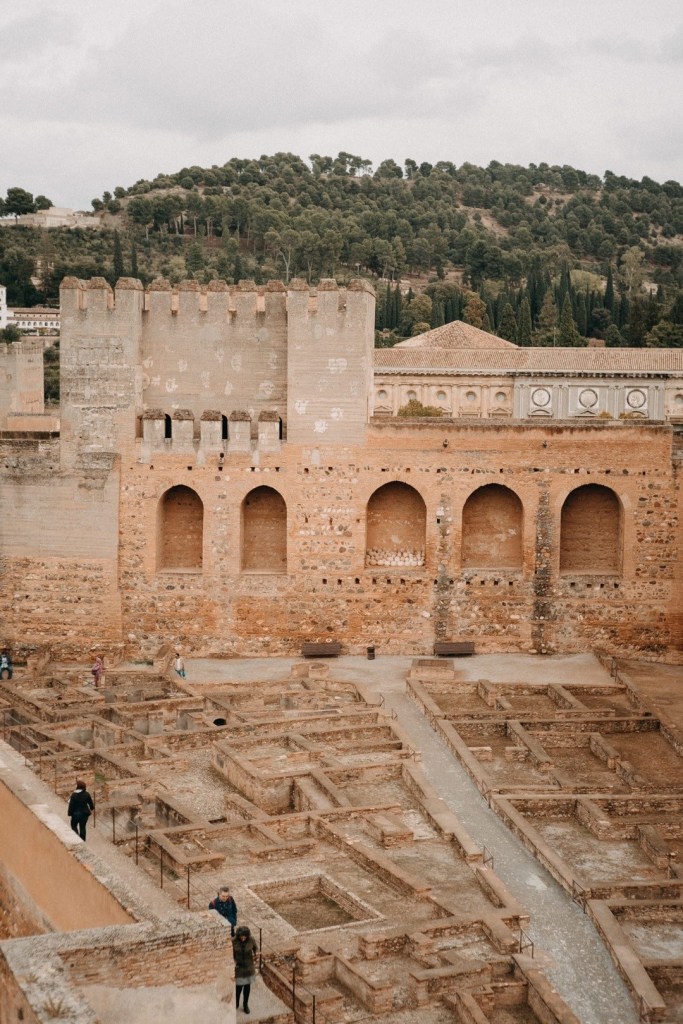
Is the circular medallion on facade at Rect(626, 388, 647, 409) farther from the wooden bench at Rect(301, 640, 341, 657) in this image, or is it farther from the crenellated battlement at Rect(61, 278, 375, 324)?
the wooden bench at Rect(301, 640, 341, 657)

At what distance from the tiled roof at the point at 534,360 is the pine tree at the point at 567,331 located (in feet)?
44.4

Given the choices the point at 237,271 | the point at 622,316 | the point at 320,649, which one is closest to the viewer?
the point at 320,649

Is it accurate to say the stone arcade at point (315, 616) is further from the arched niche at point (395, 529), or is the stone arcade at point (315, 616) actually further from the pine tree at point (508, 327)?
the pine tree at point (508, 327)

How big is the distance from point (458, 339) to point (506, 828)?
4473cm

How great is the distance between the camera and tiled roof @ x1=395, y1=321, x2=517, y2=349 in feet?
200

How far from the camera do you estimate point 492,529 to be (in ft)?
94.0

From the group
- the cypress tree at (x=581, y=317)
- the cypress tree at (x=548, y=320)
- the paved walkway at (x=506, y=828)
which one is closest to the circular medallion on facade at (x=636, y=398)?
the cypress tree at (x=548, y=320)

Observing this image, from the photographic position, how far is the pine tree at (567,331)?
72.9 meters

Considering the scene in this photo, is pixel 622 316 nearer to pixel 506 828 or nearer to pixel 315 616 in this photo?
pixel 315 616

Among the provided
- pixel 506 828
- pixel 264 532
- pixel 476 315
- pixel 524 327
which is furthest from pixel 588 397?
pixel 506 828

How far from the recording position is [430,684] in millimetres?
25375

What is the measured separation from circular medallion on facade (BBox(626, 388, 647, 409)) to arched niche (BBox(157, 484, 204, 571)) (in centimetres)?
3385

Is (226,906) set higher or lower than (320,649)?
lower

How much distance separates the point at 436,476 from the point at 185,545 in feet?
18.1
